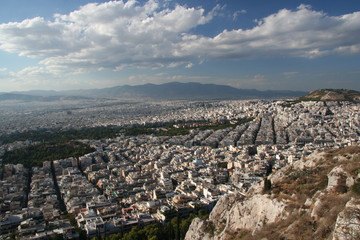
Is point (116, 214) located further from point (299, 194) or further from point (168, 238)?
point (299, 194)

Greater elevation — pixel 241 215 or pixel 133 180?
pixel 241 215

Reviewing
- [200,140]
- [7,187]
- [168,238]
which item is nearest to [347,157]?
[168,238]

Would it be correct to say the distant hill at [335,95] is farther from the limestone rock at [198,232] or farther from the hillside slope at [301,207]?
the limestone rock at [198,232]

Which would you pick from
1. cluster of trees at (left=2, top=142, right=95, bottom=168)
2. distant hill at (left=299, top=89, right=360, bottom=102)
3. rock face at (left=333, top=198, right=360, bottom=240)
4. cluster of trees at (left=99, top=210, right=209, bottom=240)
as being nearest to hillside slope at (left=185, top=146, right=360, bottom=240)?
rock face at (left=333, top=198, right=360, bottom=240)

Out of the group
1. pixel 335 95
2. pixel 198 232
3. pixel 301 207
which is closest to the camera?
pixel 301 207

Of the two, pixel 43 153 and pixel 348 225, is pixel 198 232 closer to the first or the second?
pixel 348 225

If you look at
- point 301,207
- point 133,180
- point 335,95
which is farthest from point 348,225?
point 335,95
